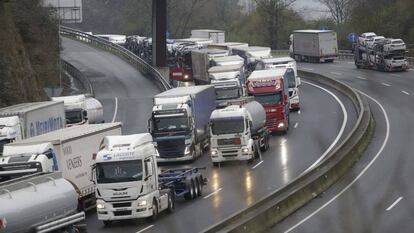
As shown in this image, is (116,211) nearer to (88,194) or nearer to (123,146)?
(123,146)

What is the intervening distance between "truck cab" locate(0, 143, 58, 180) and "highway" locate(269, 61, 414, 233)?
845cm

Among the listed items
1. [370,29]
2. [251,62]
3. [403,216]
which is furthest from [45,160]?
[370,29]

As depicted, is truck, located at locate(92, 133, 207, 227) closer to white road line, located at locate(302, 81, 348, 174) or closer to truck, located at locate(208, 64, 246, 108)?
white road line, located at locate(302, 81, 348, 174)

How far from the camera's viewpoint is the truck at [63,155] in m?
30.0

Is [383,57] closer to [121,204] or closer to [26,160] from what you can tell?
[121,204]

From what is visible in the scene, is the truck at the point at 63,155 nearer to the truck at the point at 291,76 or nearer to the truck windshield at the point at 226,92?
the truck windshield at the point at 226,92

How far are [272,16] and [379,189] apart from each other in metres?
109

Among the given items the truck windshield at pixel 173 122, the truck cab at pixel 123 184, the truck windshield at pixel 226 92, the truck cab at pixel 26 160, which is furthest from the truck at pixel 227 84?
the truck cab at pixel 123 184

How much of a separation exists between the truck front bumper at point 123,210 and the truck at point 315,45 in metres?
70.9

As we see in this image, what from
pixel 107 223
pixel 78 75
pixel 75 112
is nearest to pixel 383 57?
pixel 78 75

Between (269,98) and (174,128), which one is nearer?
(174,128)

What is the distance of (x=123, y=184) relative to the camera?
29828mm

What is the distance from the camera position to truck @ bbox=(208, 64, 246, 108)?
54.9 metres

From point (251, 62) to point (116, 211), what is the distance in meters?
45.3
